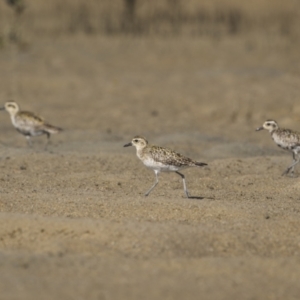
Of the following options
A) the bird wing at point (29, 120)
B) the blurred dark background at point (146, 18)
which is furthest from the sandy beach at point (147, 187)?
the blurred dark background at point (146, 18)

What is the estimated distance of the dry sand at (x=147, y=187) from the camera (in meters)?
7.36

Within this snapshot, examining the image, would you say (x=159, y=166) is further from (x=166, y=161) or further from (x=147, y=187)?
(x=147, y=187)

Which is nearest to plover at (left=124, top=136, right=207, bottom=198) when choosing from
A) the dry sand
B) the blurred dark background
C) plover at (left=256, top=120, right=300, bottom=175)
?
the dry sand

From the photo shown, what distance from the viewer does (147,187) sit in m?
12.1

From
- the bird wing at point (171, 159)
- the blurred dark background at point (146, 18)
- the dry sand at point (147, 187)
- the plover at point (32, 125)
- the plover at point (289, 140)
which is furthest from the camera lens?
the blurred dark background at point (146, 18)

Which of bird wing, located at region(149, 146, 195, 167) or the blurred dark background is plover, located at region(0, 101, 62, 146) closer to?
bird wing, located at region(149, 146, 195, 167)

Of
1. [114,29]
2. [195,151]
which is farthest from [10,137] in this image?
[114,29]

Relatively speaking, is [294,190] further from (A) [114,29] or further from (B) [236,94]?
(A) [114,29]

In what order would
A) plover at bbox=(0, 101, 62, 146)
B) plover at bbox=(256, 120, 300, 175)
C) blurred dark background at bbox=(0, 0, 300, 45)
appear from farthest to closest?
blurred dark background at bbox=(0, 0, 300, 45), plover at bbox=(0, 101, 62, 146), plover at bbox=(256, 120, 300, 175)

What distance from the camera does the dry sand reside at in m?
7.36

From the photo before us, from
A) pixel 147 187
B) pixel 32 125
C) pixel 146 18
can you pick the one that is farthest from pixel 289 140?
pixel 146 18

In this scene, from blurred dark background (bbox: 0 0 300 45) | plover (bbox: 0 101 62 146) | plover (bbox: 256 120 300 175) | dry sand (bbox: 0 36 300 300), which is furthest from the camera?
blurred dark background (bbox: 0 0 300 45)

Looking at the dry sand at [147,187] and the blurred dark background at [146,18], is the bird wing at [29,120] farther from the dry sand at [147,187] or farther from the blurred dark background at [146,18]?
the blurred dark background at [146,18]

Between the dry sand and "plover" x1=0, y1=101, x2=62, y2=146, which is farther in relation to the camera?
"plover" x1=0, y1=101, x2=62, y2=146
